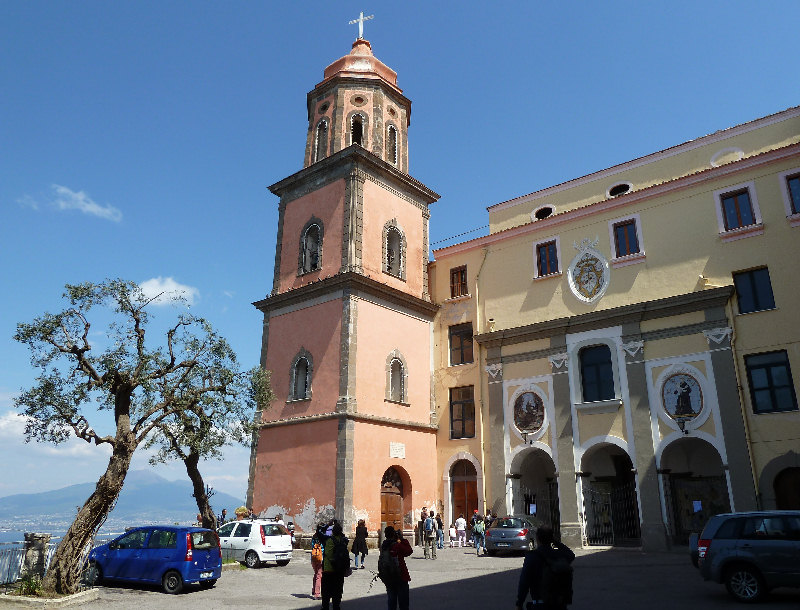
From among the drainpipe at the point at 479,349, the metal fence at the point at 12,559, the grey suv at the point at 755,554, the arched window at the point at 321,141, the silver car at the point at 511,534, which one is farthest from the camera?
the arched window at the point at 321,141

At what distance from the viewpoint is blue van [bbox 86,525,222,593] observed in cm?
1455

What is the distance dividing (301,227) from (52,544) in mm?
16425

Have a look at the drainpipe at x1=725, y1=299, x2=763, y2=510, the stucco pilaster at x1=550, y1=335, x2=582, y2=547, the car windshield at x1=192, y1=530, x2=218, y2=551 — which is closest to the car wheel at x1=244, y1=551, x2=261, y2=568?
the car windshield at x1=192, y1=530, x2=218, y2=551

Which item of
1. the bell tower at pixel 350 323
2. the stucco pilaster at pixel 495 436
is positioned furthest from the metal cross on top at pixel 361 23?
the stucco pilaster at pixel 495 436

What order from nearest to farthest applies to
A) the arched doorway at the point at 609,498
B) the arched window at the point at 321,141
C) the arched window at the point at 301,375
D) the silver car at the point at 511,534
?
the silver car at the point at 511,534
the arched doorway at the point at 609,498
the arched window at the point at 301,375
the arched window at the point at 321,141

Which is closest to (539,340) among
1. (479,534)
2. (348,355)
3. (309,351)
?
(348,355)

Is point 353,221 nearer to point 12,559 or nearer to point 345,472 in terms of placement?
point 345,472

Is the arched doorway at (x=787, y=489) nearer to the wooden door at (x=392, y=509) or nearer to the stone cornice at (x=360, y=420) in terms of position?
the stone cornice at (x=360, y=420)

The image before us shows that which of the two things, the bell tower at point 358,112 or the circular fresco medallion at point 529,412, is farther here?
the bell tower at point 358,112

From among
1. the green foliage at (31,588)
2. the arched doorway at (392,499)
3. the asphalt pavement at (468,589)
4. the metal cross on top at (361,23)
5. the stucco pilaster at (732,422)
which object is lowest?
the asphalt pavement at (468,589)

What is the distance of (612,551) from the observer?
841 inches

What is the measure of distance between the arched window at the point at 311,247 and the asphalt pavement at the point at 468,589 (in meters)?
12.7

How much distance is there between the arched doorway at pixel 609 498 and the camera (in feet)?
75.0

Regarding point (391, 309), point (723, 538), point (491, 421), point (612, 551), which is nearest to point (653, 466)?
point (612, 551)
